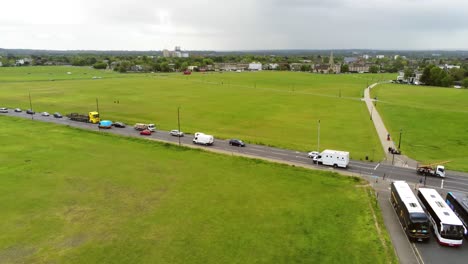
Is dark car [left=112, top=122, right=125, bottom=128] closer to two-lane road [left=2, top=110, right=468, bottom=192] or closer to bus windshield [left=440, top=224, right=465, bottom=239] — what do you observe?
two-lane road [left=2, top=110, right=468, bottom=192]

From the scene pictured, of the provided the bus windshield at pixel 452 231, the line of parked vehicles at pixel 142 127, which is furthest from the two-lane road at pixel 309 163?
the bus windshield at pixel 452 231

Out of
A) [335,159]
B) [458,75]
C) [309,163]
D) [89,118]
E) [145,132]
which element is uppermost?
[458,75]

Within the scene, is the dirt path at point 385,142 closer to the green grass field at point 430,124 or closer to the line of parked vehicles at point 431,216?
the green grass field at point 430,124

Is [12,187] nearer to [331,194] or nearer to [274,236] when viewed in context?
[274,236]

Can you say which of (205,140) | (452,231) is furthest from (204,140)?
(452,231)

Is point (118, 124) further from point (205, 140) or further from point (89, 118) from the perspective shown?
point (205, 140)
